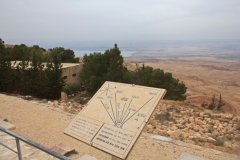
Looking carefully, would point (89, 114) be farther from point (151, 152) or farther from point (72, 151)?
point (151, 152)

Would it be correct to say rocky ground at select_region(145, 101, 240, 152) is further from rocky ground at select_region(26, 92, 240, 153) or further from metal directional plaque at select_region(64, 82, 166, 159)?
metal directional plaque at select_region(64, 82, 166, 159)

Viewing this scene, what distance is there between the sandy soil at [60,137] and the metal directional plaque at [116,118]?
8.23 feet

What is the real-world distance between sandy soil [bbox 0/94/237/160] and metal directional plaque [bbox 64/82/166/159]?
251 cm

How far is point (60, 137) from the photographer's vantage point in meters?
8.02

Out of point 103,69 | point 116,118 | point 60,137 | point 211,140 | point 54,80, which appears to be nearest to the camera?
point 116,118

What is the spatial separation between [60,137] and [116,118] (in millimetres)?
4302

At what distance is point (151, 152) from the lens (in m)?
7.13

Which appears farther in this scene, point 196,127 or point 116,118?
point 196,127

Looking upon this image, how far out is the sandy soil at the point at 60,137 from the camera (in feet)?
23.0

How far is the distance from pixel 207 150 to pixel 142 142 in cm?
176

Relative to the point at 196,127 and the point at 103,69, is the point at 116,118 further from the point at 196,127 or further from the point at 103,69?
the point at 103,69

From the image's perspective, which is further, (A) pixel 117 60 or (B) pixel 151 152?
(A) pixel 117 60

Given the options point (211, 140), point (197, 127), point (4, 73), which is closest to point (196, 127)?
point (197, 127)

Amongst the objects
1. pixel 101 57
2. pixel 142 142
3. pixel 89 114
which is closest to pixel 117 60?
pixel 101 57
